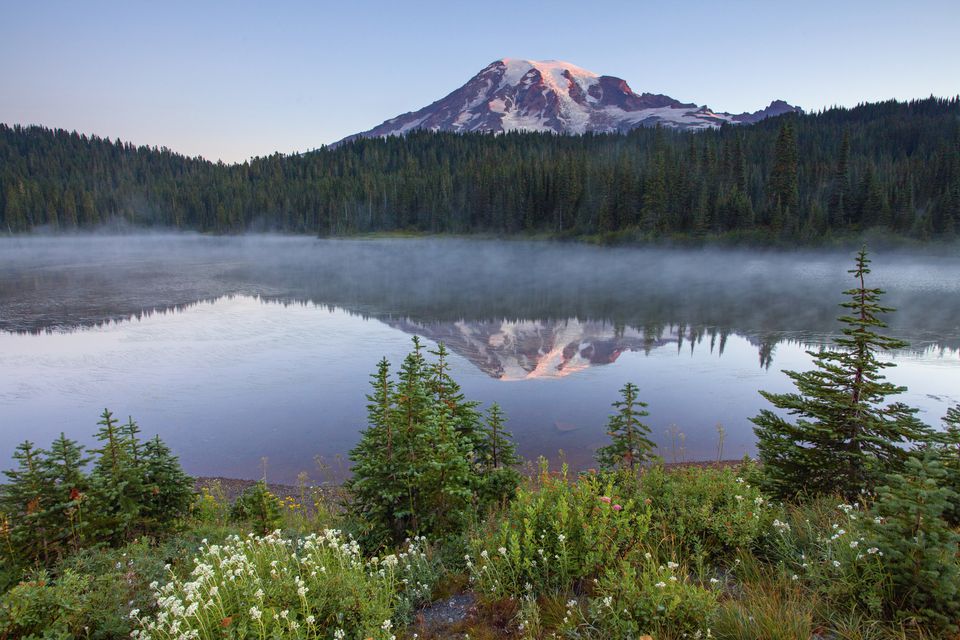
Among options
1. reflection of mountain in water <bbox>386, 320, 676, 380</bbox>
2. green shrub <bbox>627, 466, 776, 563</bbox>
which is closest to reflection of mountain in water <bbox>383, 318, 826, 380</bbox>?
reflection of mountain in water <bbox>386, 320, 676, 380</bbox>

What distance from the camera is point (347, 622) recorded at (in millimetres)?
4633

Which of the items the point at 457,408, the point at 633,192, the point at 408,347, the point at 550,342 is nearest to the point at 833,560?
the point at 457,408

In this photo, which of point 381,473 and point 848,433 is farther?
point 848,433

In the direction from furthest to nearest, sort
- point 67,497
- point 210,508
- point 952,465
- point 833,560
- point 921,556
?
point 210,508, point 67,497, point 952,465, point 833,560, point 921,556

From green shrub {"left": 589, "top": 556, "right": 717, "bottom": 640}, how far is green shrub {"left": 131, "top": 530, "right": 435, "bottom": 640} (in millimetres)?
1881

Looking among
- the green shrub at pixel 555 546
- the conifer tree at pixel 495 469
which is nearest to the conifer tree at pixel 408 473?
the conifer tree at pixel 495 469

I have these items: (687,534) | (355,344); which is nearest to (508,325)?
(355,344)

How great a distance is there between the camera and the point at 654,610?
4242mm

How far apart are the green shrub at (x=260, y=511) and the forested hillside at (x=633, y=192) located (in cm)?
9369

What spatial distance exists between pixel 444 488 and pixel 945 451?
22.4 ft

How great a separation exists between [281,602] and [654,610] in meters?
3.26

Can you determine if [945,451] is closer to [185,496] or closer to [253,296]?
[185,496]

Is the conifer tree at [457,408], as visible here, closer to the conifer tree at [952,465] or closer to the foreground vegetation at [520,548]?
the foreground vegetation at [520,548]

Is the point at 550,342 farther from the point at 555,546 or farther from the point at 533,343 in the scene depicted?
the point at 555,546
